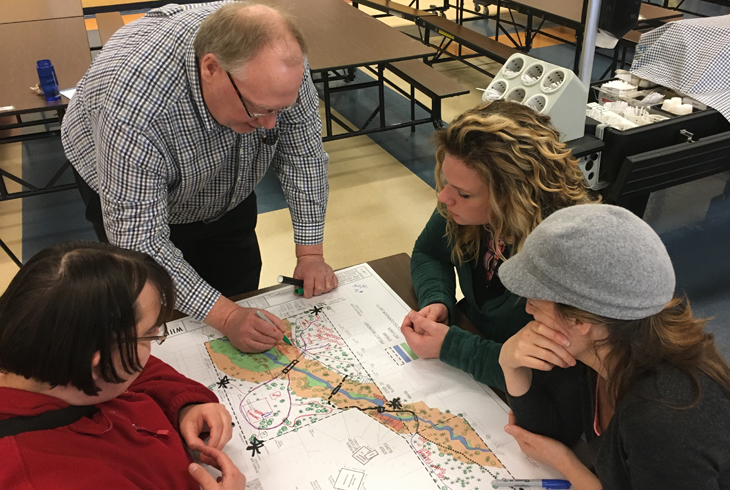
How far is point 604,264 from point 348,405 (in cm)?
61

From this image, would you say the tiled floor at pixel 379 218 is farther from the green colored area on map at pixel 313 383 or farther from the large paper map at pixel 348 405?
the green colored area on map at pixel 313 383

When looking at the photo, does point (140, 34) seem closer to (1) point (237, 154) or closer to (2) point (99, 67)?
(2) point (99, 67)

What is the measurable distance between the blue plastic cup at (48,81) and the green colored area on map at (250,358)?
2.10m

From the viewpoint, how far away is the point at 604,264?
0.82 m

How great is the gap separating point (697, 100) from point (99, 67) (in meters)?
2.08

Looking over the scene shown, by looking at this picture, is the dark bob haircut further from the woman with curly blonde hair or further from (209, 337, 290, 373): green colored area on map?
the woman with curly blonde hair

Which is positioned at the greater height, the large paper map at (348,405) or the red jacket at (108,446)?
the red jacket at (108,446)

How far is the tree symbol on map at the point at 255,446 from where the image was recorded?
3.58 feet

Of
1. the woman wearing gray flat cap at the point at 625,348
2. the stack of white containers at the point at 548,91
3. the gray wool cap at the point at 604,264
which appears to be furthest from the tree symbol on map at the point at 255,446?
the stack of white containers at the point at 548,91

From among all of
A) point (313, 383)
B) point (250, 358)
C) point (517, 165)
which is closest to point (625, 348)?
point (517, 165)

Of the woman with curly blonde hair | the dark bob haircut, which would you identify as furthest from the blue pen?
the dark bob haircut

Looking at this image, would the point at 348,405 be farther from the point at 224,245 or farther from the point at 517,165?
the point at 224,245

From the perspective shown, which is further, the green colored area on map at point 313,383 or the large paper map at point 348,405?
the green colored area on map at point 313,383

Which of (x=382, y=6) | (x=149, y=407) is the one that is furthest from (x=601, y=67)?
(x=149, y=407)
